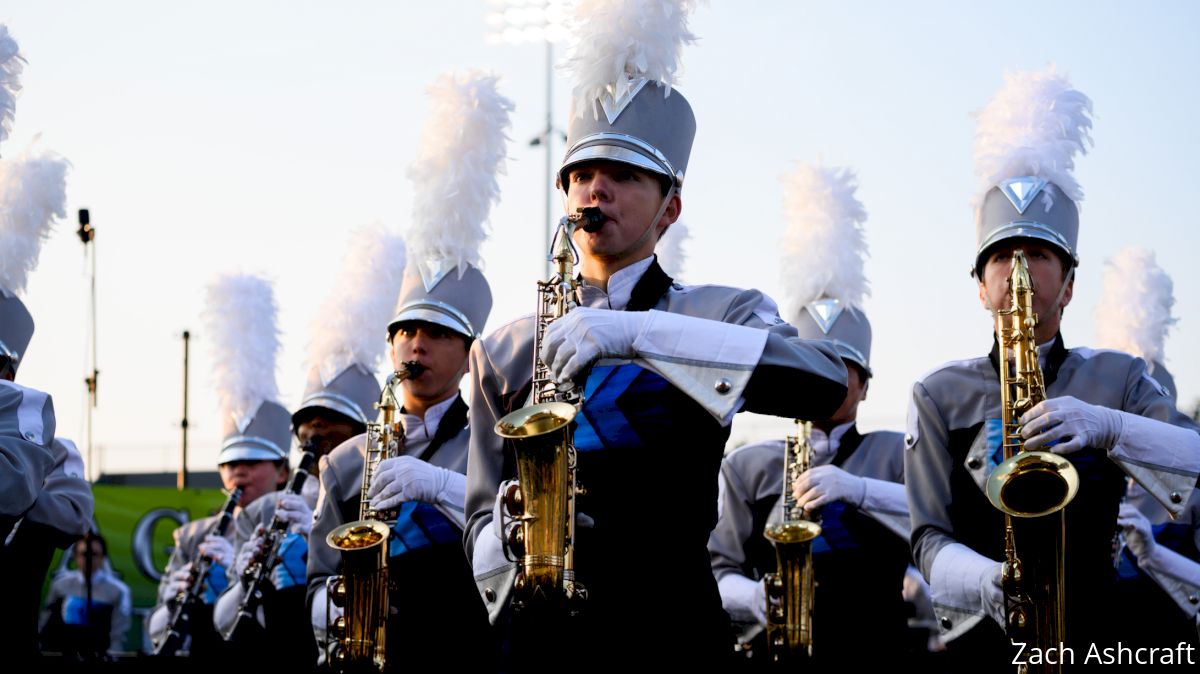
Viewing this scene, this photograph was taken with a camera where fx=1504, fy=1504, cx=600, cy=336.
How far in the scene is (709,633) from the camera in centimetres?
446

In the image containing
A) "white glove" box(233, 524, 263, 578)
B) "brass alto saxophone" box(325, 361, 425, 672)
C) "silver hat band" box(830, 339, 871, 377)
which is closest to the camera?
"brass alto saxophone" box(325, 361, 425, 672)

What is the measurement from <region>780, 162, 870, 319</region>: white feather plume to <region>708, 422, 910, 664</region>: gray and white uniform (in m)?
1.21

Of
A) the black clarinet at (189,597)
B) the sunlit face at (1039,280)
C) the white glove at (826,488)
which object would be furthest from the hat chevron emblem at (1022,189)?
the black clarinet at (189,597)

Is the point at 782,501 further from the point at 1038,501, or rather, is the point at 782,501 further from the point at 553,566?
the point at 553,566

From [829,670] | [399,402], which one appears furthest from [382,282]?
[829,670]

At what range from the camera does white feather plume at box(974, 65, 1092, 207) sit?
660cm

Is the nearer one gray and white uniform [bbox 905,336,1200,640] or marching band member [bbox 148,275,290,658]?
gray and white uniform [bbox 905,336,1200,640]

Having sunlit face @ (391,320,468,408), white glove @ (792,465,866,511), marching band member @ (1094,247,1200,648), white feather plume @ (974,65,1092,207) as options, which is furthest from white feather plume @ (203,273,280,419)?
white feather plume @ (974,65,1092,207)

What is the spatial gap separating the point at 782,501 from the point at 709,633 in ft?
13.3

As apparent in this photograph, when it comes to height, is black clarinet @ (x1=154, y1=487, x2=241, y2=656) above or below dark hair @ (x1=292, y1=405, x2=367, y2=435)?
below

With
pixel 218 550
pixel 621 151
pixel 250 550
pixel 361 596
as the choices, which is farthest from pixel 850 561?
pixel 218 550

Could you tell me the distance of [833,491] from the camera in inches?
321

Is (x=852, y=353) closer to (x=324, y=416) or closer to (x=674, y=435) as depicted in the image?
(x=324, y=416)

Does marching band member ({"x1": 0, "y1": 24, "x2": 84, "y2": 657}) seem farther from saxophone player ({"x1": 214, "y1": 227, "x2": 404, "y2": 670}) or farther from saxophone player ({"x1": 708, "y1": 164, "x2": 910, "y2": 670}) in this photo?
saxophone player ({"x1": 708, "y1": 164, "x2": 910, "y2": 670})
